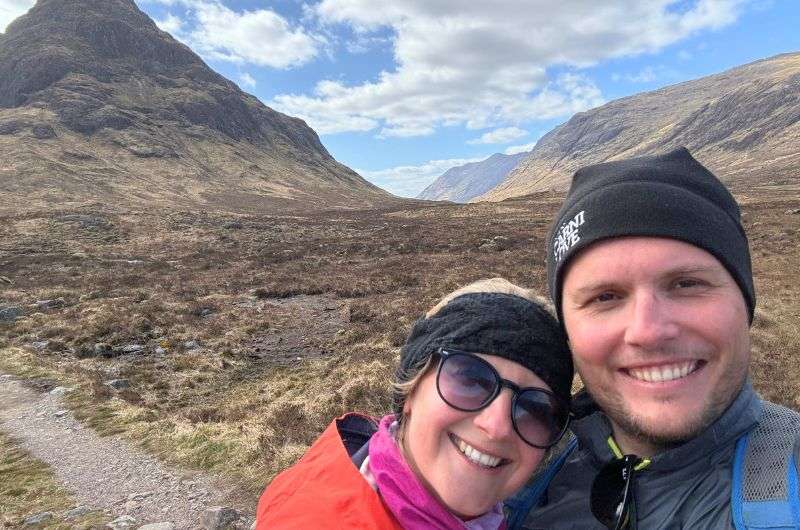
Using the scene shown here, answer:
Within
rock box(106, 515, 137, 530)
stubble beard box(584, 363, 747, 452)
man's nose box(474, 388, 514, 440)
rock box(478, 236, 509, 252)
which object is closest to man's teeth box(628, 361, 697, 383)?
stubble beard box(584, 363, 747, 452)

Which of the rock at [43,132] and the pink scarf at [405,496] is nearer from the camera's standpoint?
the pink scarf at [405,496]

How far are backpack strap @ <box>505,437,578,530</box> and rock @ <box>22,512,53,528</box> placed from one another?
20.6 ft

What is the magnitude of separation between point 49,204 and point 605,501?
73.9 metres

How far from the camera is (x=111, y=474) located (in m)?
6.98

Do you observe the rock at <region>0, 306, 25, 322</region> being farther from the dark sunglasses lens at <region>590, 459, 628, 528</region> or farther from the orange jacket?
the dark sunglasses lens at <region>590, 459, 628, 528</region>

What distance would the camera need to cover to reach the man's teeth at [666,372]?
1672 millimetres

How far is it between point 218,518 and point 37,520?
226 centimetres

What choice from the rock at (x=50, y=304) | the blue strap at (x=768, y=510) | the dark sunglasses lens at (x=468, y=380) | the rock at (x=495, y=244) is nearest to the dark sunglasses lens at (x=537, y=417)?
the dark sunglasses lens at (x=468, y=380)

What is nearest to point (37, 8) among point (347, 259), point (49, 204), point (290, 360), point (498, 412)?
point (49, 204)

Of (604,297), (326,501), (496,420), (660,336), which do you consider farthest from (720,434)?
(326,501)

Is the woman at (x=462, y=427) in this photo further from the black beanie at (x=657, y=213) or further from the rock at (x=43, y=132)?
the rock at (x=43, y=132)

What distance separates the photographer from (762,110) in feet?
579

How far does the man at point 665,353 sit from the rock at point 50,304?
21.9 meters

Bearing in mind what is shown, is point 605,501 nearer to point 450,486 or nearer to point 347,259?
point 450,486
